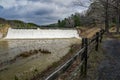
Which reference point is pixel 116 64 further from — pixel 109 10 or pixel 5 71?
pixel 109 10

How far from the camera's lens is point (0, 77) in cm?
1189

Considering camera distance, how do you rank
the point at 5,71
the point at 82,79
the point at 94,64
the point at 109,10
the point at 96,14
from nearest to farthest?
the point at 82,79, the point at 94,64, the point at 5,71, the point at 109,10, the point at 96,14

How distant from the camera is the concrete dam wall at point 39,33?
53.3m

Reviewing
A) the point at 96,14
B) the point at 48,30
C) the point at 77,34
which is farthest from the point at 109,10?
the point at 48,30

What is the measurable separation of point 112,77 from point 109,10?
38961 mm

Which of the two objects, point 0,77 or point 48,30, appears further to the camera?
point 48,30

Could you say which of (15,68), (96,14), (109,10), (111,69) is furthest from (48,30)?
(111,69)

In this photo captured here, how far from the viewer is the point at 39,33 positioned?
2147 inches

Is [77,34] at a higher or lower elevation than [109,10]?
lower

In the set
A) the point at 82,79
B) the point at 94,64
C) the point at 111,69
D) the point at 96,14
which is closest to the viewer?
the point at 82,79

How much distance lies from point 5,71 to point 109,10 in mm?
36058

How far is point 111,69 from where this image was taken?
10492 mm

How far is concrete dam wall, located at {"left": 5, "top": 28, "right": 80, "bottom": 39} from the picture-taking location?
53322 mm

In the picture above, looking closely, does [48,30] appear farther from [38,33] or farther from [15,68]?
[15,68]
